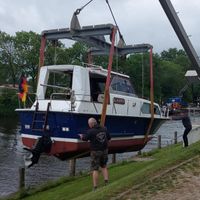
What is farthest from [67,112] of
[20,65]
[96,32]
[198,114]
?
[20,65]

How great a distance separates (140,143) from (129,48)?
373cm

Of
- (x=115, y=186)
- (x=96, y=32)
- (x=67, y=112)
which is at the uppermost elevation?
(x=96, y=32)

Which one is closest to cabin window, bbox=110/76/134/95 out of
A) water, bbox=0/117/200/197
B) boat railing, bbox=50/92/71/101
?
boat railing, bbox=50/92/71/101

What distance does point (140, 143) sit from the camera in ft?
62.3

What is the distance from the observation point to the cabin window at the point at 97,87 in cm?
1686

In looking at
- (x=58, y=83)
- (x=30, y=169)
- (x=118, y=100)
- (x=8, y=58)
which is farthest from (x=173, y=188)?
(x=8, y=58)

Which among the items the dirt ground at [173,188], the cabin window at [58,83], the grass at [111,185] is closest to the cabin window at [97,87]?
the cabin window at [58,83]

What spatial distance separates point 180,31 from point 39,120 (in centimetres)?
526

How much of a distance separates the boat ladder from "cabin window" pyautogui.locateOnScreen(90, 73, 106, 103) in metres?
1.94

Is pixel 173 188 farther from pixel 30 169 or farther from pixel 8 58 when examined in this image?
pixel 8 58

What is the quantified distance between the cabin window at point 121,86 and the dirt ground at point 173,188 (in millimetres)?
7154

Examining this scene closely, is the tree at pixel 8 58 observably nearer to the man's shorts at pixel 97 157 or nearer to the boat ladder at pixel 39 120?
the boat ladder at pixel 39 120

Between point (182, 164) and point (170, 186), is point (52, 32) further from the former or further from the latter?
point (170, 186)

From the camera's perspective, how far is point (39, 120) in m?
15.7
